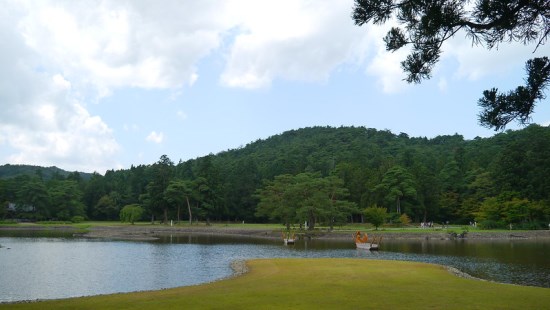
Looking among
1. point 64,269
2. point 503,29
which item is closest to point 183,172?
point 64,269

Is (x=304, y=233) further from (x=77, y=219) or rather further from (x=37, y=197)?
(x=37, y=197)

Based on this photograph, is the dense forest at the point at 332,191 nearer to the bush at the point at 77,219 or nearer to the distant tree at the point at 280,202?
the distant tree at the point at 280,202

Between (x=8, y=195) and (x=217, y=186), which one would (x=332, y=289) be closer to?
(x=217, y=186)

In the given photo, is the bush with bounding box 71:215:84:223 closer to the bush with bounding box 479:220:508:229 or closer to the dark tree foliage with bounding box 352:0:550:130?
the bush with bounding box 479:220:508:229

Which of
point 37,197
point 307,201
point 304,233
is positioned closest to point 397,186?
point 307,201

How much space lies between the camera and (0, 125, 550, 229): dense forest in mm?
59875

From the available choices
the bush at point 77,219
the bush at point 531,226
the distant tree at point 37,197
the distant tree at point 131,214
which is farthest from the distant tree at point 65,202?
the bush at point 531,226

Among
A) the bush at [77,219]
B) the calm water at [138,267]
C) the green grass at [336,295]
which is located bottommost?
the calm water at [138,267]

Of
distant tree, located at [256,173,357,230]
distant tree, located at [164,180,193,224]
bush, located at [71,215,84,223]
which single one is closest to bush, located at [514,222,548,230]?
distant tree, located at [256,173,357,230]

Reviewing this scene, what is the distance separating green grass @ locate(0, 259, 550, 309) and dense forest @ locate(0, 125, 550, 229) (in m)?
37.1

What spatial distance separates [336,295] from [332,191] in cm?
4931

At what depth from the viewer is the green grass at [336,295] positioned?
12.7m

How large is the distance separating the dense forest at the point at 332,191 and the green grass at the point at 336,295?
37134 mm

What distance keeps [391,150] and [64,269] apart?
11165 cm
